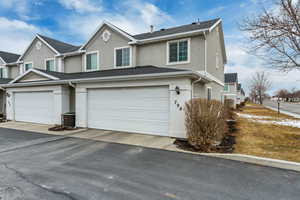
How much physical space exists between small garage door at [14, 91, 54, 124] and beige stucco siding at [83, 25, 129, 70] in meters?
4.41

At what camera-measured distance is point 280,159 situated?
4824 mm

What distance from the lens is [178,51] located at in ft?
34.3

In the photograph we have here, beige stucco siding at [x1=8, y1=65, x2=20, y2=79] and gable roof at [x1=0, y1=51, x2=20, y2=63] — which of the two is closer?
beige stucco siding at [x1=8, y1=65, x2=20, y2=79]

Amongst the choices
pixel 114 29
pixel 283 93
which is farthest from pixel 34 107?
pixel 283 93

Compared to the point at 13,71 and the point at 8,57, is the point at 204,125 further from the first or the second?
the point at 8,57

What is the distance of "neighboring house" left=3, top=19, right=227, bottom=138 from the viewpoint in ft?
25.3

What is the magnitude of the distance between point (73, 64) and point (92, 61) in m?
2.35

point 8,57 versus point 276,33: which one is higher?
point 8,57

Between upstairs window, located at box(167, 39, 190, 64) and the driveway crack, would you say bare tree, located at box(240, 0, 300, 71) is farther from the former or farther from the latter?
the driveway crack

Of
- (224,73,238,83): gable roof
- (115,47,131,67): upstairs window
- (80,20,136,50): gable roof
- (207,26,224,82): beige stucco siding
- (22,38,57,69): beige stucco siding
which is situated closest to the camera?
(207,26,224,82): beige stucco siding

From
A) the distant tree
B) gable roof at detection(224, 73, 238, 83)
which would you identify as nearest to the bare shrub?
gable roof at detection(224, 73, 238, 83)

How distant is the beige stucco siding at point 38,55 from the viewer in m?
15.1

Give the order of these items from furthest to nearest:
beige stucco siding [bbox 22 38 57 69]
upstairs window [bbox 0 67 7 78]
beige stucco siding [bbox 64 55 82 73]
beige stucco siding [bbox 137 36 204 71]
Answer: upstairs window [bbox 0 67 7 78], beige stucco siding [bbox 22 38 57 69], beige stucco siding [bbox 64 55 82 73], beige stucco siding [bbox 137 36 204 71]

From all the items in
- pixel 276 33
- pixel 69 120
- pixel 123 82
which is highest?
pixel 276 33
